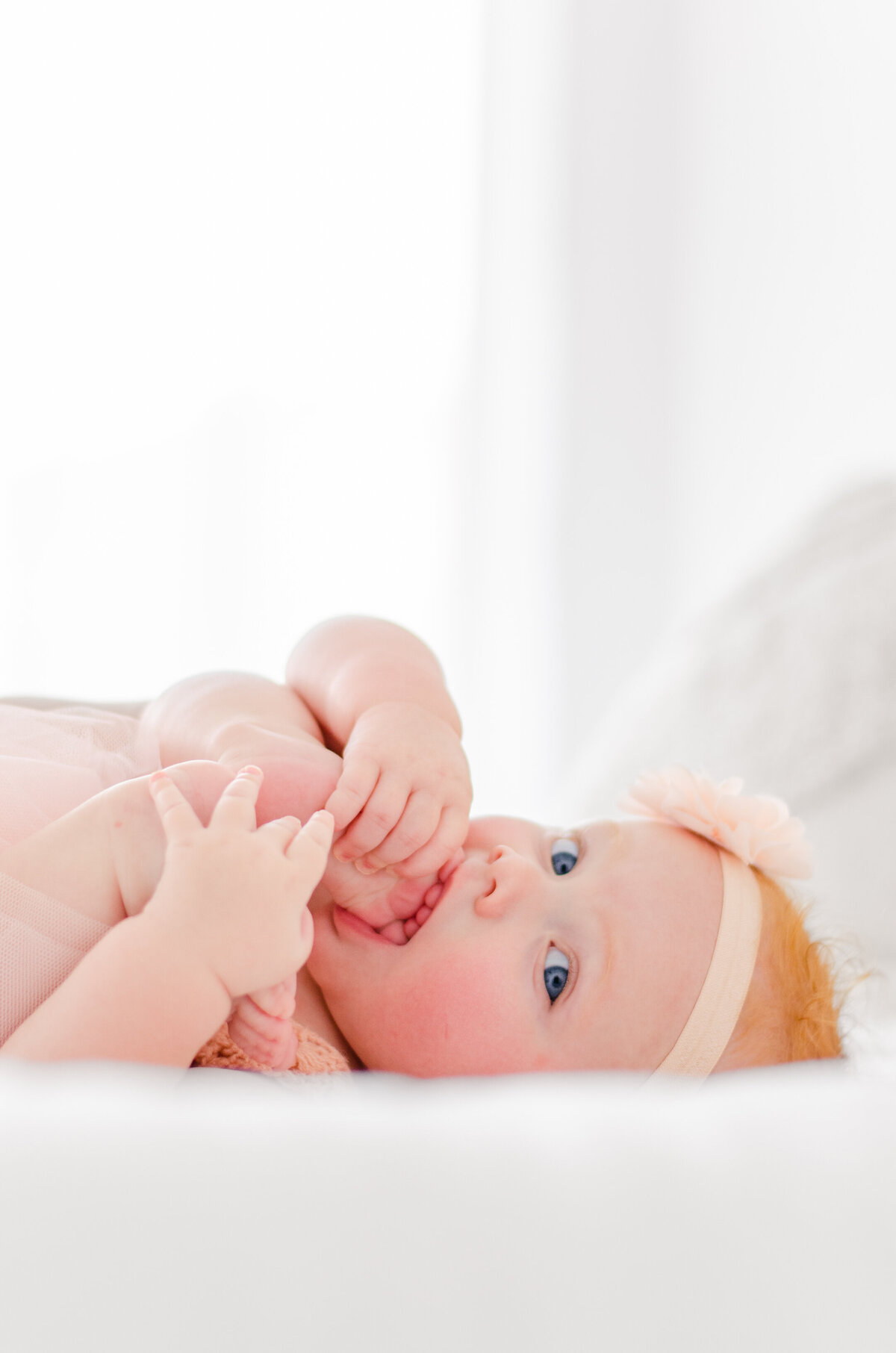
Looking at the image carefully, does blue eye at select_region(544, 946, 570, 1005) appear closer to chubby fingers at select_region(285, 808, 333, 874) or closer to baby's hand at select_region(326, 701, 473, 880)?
baby's hand at select_region(326, 701, 473, 880)

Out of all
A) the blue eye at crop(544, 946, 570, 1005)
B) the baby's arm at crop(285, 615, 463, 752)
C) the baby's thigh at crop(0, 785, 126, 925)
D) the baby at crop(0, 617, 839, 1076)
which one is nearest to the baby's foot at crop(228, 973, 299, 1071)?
the baby at crop(0, 617, 839, 1076)

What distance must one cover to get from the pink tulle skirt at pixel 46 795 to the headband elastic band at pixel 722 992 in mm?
458

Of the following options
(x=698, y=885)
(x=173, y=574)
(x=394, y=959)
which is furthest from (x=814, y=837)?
(x=173, y=574)

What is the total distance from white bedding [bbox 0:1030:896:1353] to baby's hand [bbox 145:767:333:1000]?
0.62 feet

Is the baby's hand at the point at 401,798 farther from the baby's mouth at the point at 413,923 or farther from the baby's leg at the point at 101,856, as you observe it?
the baby's leg at the point at 101,856

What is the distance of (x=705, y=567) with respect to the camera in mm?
2730

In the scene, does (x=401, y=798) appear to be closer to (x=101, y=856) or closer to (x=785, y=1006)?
(x=101, y=856)

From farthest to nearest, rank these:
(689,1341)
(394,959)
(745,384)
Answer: (745,384) < (394,959) < (689,1341)

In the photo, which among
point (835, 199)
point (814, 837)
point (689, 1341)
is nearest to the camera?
point (689, 1341)

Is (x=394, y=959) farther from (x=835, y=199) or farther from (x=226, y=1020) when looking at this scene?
(x=835, y=199)

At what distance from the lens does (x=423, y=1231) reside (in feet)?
1.34

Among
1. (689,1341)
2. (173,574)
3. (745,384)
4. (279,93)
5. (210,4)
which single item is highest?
(210,4)

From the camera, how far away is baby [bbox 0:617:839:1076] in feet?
2.32

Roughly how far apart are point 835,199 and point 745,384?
475 mm
